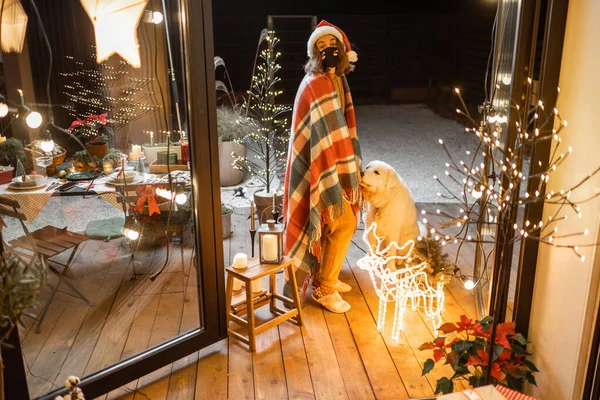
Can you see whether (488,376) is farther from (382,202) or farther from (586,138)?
(382,202)

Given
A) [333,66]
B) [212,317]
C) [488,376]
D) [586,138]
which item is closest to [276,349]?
[212,317]

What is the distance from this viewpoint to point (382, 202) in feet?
10.5

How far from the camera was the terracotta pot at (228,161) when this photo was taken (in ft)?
17.4

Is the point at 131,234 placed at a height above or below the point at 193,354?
above

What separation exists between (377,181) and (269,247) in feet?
2.36

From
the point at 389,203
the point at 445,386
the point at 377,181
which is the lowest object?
the point at 445,386

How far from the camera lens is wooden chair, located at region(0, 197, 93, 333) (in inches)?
84.7

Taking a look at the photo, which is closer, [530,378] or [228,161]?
[530,378]

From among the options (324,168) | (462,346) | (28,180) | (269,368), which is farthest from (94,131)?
(462,346)

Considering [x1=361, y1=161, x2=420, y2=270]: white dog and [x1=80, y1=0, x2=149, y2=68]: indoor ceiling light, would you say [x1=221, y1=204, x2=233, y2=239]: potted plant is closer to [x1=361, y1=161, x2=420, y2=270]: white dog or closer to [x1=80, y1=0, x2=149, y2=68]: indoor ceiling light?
[x1=361, y1=161, x2=420, y2=270]: white dog

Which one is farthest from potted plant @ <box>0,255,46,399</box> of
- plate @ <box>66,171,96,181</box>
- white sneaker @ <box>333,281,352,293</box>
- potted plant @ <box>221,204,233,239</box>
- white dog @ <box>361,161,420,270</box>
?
potted plant @ <box>221,204,233,239</box>

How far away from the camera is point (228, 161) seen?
532 cm

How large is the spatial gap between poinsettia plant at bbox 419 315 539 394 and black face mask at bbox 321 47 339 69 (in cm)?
140

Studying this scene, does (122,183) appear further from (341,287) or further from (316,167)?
(341,287)
